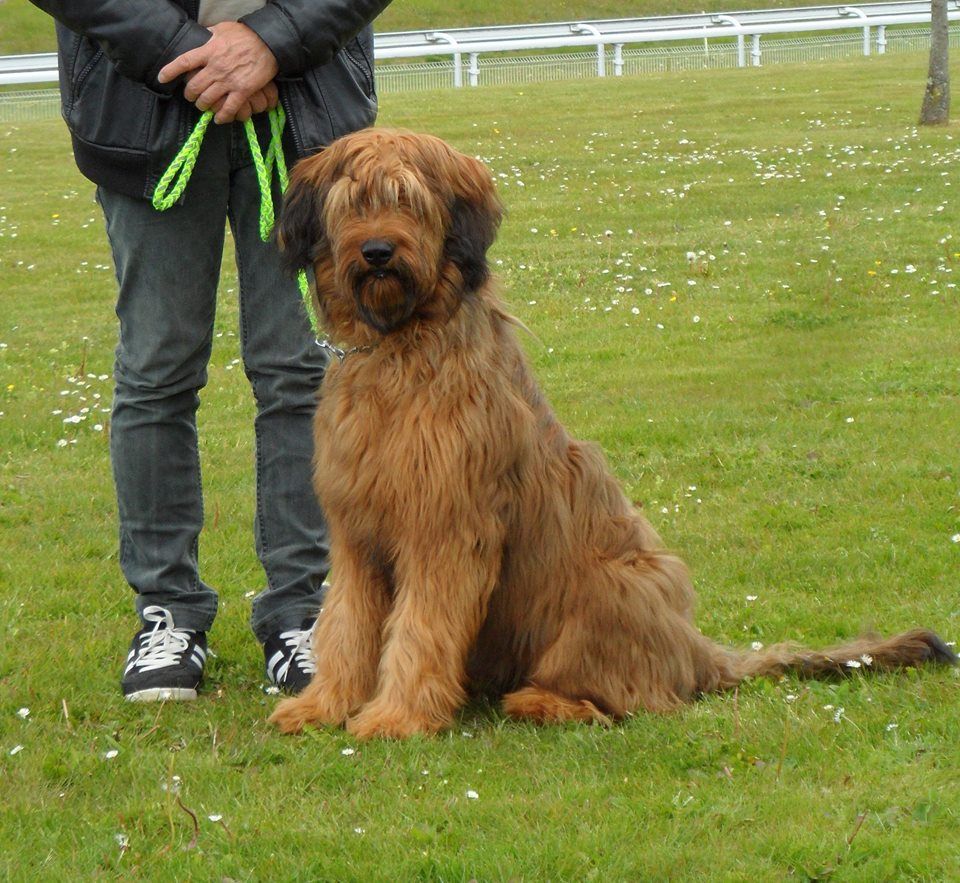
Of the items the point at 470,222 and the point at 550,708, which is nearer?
the point at 470,222

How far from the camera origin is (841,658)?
170 inches

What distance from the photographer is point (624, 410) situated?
799cm

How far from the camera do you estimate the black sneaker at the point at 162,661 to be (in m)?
4.43

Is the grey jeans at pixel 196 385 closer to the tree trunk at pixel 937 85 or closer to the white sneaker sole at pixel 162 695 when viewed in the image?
the white sneaker sole at pixel 162 695

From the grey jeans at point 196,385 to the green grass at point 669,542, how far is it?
34 cm

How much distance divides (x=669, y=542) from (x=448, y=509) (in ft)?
7.48

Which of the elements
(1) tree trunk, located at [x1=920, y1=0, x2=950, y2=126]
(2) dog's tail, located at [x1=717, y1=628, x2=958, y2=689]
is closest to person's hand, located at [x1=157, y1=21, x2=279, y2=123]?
(2) dog's tail, located at [x1=717, y1=628, x2=958, y2=689]

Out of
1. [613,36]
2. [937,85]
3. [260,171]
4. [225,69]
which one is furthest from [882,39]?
[225,69]

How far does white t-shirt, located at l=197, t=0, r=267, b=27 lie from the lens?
4379 millimetres

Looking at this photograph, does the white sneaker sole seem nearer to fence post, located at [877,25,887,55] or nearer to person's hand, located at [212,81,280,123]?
person's hand, located at [212,81,280,123]

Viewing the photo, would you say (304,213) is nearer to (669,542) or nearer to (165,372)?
(165,372)

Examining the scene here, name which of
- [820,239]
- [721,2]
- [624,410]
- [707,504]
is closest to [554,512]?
[707,504]

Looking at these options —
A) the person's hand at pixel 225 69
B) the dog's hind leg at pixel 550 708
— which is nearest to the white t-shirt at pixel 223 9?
the person's hand at pixel 225 69

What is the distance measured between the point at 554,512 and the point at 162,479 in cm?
134
